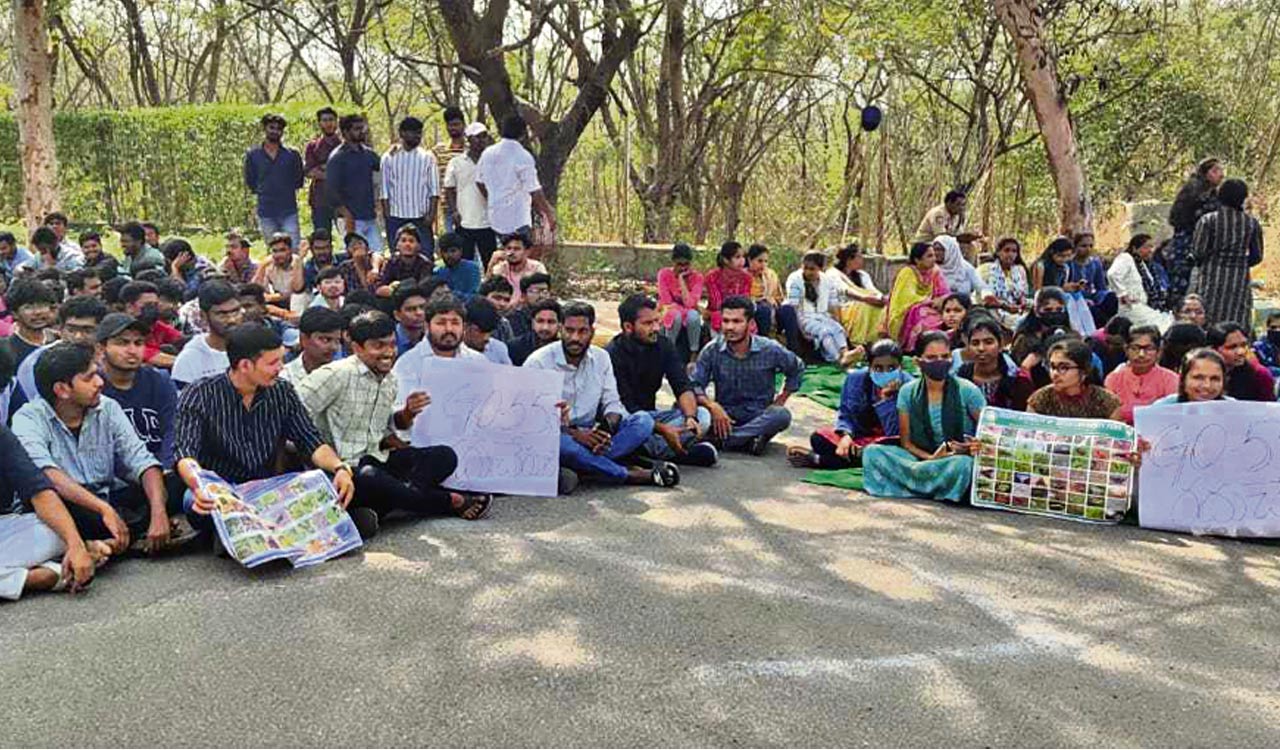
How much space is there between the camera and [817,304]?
33.2ft

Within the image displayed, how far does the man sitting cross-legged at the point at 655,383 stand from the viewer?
652 centimetres

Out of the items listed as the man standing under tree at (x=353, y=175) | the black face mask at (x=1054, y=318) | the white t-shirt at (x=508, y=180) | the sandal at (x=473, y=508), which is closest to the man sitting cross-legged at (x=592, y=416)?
the sandal at (x=473, y=508)

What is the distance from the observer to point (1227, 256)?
362 inches

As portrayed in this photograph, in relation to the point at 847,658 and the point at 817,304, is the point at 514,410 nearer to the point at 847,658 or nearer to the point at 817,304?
the point at 847,658

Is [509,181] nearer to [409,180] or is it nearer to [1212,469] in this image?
[409,180]

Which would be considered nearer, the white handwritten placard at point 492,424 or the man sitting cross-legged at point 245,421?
the man sitting cross-legged at point 245,421

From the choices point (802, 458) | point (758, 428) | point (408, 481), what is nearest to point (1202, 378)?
point (802, 458)

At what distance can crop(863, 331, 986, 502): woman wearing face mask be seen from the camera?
19.3 feet

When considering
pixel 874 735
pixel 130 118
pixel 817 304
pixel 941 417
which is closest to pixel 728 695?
pixel 874 735

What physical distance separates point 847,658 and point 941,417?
249cm

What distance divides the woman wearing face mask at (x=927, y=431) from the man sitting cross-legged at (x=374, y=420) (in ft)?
6.68

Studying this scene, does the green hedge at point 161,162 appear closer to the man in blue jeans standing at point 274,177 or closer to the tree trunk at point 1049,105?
the man in blue jeans standing at point 274,177

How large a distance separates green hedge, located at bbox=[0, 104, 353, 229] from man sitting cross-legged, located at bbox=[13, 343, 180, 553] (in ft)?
43.7

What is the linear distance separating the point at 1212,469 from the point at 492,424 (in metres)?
3.32
